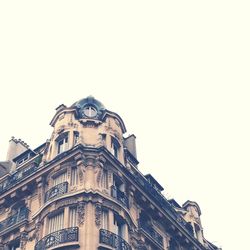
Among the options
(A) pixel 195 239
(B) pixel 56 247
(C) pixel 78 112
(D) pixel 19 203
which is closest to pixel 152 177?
(A) pixel 195 239

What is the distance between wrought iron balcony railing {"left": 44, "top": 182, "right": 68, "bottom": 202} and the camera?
28891mm

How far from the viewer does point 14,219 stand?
31.1m

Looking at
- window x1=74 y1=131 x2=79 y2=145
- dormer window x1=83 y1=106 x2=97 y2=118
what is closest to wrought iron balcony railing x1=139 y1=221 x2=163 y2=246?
window x1=74 y1=131 x2=79 y2=145

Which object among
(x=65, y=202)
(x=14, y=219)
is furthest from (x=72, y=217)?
(x=14, y=219)

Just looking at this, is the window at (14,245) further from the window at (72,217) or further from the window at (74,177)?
the window at (74,177)

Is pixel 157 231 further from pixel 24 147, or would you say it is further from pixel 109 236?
pixel 24 147

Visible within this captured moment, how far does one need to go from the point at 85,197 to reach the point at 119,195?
2.83 metres

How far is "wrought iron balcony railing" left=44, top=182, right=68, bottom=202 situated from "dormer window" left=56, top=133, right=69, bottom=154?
324 centimetres

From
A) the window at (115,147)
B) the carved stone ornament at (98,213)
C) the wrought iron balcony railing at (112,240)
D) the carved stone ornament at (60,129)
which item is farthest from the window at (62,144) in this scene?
the wrought iron balcony railing at (112,240)

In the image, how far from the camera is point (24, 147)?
4247 cm

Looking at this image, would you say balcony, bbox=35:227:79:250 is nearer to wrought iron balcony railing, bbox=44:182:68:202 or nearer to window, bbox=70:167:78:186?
wrought iron balcony railing, bbox=44:182:68:202

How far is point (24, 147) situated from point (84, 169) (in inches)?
554

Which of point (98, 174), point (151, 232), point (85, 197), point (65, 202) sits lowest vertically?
point (65, 202)

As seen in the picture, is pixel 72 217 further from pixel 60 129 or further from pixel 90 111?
pixel 90 111
